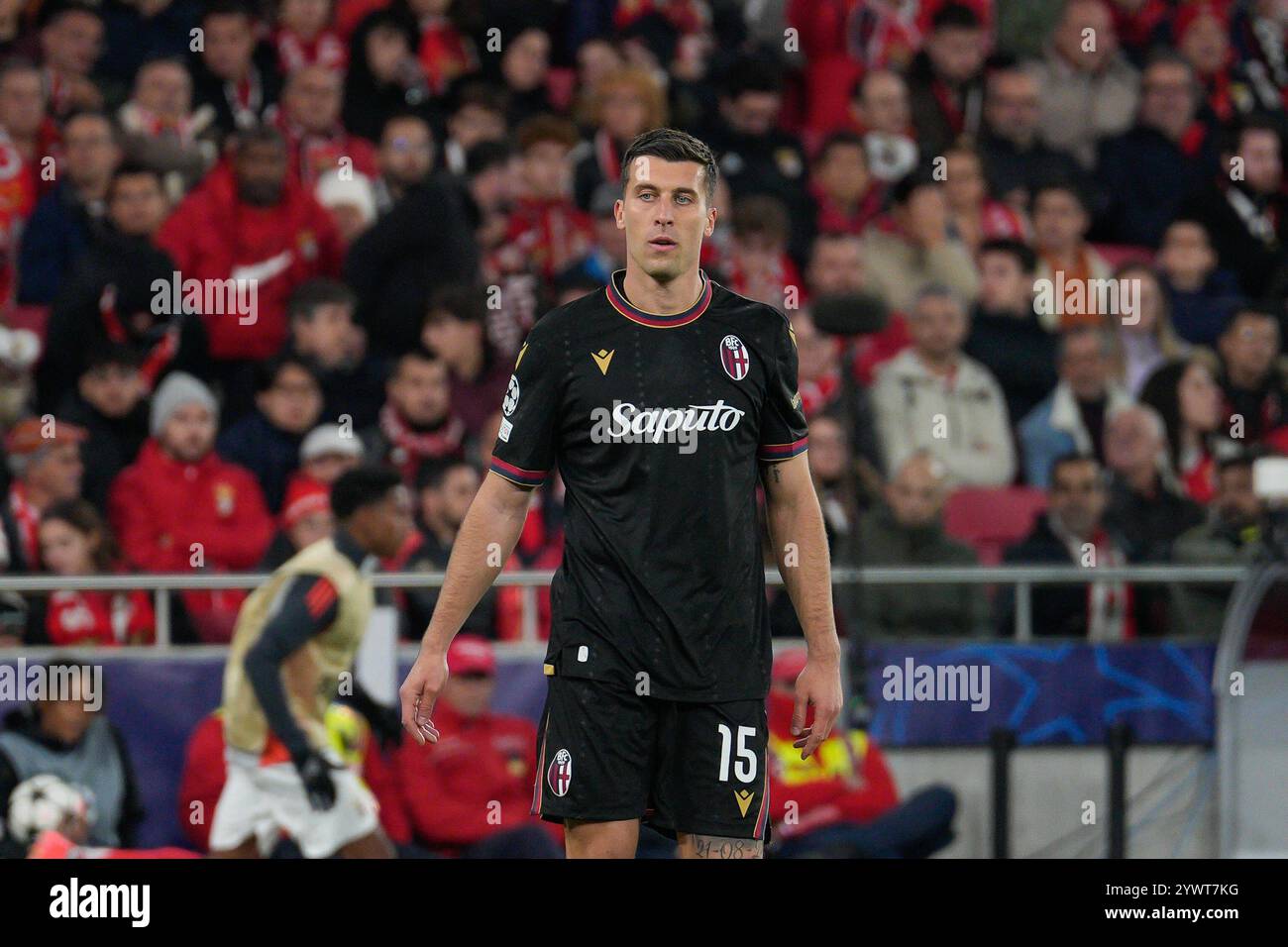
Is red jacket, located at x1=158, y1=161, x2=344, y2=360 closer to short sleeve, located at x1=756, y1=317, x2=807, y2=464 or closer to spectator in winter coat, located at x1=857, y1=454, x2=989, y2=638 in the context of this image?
spectator in winter coat, located at x1=857, y1=454, x2=989, y2=638

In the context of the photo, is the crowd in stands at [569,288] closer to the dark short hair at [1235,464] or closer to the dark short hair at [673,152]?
the dark short hair at [1235,464]

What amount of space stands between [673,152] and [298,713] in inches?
148

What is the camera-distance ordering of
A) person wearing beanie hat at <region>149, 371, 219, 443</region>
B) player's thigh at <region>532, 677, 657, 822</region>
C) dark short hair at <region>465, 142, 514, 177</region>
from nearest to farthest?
player's thigh at <region>532, 677, 657, 822</region>, person wearing beanie hat at <region>149, 371, 219, 443</region>, dark short hair at <region>465, 142, 514, 177</region>

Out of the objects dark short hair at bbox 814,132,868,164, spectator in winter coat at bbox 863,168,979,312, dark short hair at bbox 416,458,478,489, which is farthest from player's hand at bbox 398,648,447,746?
dark short hair at bbox 814,132,868,164

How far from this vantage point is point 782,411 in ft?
17.4

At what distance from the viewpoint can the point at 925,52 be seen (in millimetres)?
12594

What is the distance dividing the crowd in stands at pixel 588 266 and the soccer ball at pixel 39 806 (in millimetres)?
681

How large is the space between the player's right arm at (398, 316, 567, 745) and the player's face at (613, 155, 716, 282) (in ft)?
0.99

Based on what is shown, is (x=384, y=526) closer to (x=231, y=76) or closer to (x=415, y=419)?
(x=415, y=419)

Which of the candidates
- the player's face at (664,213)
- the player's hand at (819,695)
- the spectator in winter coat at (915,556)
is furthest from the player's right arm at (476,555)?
the spectator in winter coat at (915,556)

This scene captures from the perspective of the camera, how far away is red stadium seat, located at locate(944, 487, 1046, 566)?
9.76 meters

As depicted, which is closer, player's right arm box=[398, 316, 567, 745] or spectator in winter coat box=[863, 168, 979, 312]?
player's right arm box=[398, 316, 567, 745]

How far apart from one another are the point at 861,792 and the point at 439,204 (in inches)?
137

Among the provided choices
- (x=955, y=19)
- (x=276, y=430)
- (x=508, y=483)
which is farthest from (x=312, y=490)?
(x=955, y=19)
